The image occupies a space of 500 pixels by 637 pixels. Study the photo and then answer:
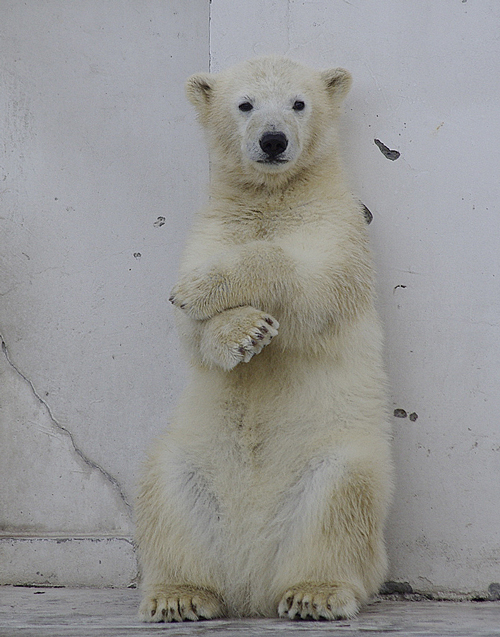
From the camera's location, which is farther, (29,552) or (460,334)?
(29,552)

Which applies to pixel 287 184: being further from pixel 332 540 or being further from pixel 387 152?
pixel 332 540

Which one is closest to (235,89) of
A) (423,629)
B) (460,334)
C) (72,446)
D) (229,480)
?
(460,334)

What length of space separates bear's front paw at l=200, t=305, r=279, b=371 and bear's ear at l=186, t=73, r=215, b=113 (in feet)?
3.48

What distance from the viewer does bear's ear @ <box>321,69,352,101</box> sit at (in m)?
3.38

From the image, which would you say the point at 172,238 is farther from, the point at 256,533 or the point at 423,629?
the point at 423,629

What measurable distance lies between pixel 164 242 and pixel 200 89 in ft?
2.60

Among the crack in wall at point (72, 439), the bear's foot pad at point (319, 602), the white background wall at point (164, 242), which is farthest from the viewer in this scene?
the crack in wall at point (72, 439)

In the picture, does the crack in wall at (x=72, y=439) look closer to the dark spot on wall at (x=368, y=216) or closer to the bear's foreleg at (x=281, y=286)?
the bear's foreleg at (x=281, y=286)

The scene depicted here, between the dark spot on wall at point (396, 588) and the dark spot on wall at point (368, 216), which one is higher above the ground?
the dark spot on wall at point (368, 216)

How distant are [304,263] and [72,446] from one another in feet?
5.20

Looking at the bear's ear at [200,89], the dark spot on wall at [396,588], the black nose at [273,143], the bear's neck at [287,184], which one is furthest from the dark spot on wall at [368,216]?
the dark spot on wall at [396,588]

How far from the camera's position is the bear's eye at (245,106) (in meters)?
3.29

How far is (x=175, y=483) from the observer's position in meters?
3.03

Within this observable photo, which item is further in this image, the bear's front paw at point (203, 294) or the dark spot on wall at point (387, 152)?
the dark spot on wall at point (387, 152)
